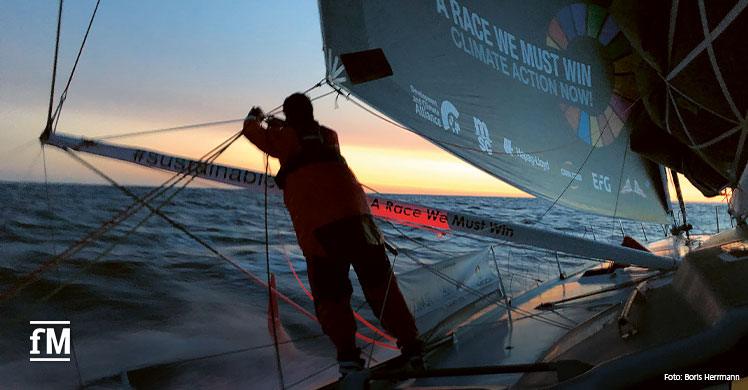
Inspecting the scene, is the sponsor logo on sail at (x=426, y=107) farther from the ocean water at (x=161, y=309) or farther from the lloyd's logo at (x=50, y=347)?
the lloyd's logo at (x=50, y=347)

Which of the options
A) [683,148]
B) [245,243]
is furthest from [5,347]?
[683,148]

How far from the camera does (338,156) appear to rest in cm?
209

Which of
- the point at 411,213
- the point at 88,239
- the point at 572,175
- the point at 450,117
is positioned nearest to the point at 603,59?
the point at 572,175

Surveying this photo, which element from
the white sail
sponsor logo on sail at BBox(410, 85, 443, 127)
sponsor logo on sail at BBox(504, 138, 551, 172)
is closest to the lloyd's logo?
the white sail

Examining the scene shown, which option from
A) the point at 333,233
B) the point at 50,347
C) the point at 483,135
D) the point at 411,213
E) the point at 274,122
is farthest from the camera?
the point at 483,135

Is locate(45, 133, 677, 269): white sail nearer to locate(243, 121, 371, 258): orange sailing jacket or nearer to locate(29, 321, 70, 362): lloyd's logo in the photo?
locate(243, 121, 371, 258): orange sailing jacket

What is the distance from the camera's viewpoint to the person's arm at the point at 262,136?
212 cm

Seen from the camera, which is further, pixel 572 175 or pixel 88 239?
pixel 572 175

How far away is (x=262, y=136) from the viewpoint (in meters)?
2.14

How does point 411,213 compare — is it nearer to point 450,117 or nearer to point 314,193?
point 314,193

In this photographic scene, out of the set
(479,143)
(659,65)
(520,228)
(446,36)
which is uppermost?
(446,36)

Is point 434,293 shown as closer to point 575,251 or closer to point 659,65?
point 575,251

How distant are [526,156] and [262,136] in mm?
3833

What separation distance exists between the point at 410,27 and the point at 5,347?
408 cm
